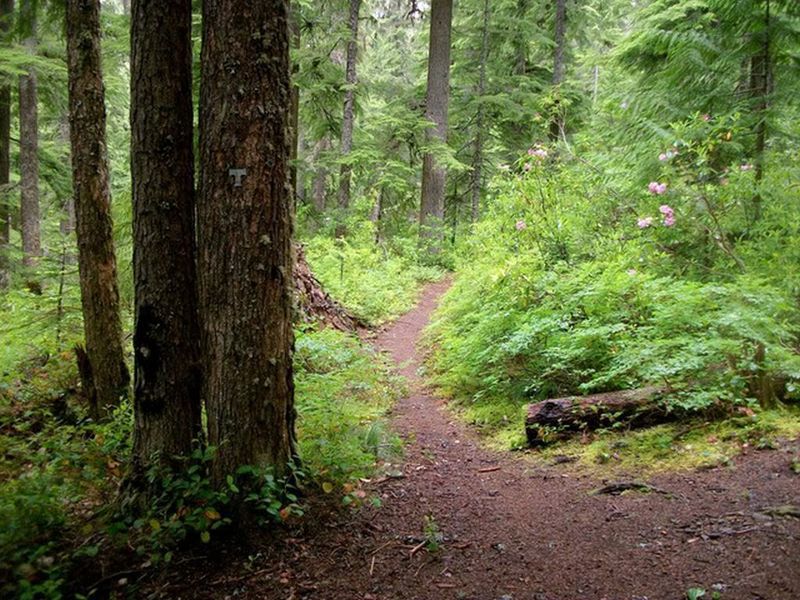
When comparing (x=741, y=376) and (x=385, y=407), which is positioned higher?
(x=741, y=376)

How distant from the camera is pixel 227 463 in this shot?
11.7 feet

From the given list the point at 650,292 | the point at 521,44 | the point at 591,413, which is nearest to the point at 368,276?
the point at 650,292

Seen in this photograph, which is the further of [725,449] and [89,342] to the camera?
[89,342]

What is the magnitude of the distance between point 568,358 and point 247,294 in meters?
3.69

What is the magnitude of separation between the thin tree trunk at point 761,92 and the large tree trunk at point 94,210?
23.3 feet

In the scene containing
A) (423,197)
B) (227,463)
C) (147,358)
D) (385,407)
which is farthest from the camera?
(423,197)

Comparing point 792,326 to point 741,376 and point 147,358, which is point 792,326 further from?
point 147,358

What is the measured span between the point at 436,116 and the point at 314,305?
10.6 m

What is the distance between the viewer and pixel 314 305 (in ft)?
30.4

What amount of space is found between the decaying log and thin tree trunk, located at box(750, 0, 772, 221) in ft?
21.2

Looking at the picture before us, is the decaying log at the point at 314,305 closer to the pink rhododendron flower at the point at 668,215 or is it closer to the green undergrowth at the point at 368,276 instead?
the green undergrowth at the point at 368,276

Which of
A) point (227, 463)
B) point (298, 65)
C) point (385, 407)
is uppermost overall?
point (298, 65)

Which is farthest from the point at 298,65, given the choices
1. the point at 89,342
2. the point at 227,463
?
the point at 227,463

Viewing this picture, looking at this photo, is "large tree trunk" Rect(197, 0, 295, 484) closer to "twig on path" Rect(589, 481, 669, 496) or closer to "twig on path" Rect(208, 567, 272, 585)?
"twig on path" Rect(208, 567, 272, 585)
